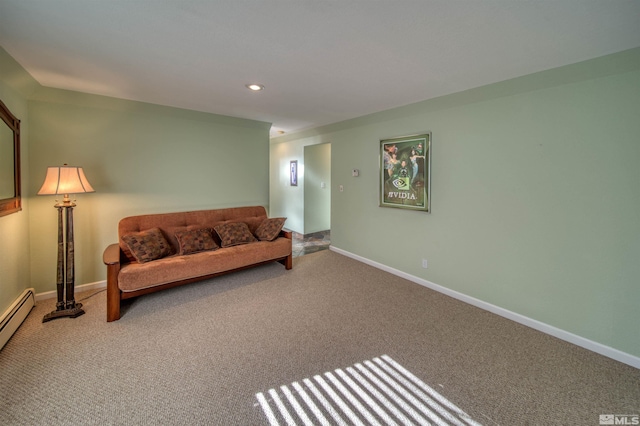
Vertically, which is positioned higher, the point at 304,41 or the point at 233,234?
the point at 304,41

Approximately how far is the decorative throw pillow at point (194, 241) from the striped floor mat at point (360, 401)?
7.01 ft

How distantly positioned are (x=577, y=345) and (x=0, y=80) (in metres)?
5.36

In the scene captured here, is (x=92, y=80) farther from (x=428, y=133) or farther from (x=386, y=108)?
(x=428, y=133)

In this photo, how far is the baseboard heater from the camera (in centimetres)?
221

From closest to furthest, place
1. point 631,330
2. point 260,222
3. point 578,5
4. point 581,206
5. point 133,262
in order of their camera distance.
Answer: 1. point 578,5
2. point 631,330
3. point 581,206
4. point 133,262
5. point 260,222

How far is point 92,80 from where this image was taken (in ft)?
9.00

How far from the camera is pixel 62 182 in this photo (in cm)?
261

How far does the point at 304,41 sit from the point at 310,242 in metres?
4.22

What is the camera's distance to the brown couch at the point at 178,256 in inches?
105

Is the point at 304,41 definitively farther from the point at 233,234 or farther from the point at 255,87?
the point at 233,234

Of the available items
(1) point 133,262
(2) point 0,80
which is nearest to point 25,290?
(1) point 133,262

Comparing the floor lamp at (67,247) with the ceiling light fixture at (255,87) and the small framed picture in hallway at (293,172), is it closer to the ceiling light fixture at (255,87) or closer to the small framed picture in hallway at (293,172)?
the ceiling light fixture at (255,87)

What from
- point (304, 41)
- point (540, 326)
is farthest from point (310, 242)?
point (304, 41)

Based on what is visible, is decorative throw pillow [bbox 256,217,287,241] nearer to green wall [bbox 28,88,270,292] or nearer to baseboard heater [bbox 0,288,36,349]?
green wall [bbox 28,88,270,292]
